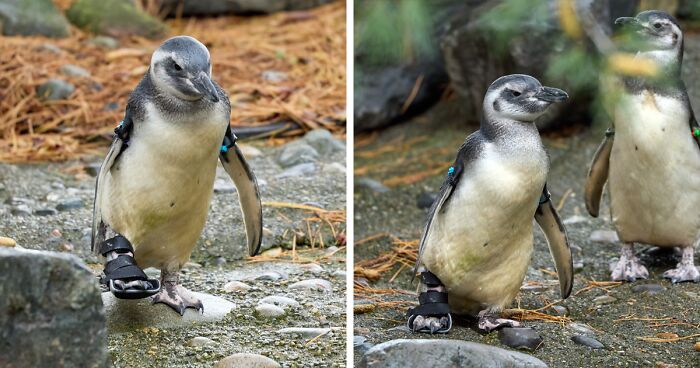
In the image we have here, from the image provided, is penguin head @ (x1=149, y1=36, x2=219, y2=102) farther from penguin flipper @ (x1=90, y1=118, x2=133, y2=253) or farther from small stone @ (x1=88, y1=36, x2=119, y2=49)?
small stone @ (x1=88, y1=36, x2=119, y2=49)

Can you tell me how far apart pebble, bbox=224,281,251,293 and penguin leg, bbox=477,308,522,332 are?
642 mm

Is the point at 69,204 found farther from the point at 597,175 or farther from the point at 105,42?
the point at 105,42

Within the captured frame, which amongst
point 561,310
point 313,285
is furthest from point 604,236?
point 313,285

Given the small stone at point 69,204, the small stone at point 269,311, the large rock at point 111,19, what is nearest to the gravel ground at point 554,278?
the small stone at point 269,311

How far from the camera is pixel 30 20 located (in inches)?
199

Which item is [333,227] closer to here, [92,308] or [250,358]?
[250,358]

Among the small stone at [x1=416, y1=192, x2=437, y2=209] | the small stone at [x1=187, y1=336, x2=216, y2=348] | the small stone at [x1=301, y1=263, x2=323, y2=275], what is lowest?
the small stone at [x1=416, y1=192, x2=437, y2=209]

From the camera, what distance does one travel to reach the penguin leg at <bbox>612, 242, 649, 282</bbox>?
124 inches

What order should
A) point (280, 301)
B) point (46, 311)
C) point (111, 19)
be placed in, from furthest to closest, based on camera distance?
point (111, 19)
point (280, 301)
point (46, 311)

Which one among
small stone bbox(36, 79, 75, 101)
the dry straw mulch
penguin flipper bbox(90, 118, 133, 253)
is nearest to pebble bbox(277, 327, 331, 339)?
penguin flipper bbox(90, 118, 133, 253)

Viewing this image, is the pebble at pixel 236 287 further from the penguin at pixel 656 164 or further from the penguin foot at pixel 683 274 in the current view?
the penguin foot at pixel 683 274

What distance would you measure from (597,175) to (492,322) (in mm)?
894

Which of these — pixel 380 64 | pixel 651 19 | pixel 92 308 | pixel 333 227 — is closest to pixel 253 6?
pixel 380 64

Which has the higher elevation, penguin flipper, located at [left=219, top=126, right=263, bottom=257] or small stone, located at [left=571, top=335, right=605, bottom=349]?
penguin flipper, located at [left=219, top=126, right=263, bottom=257]
